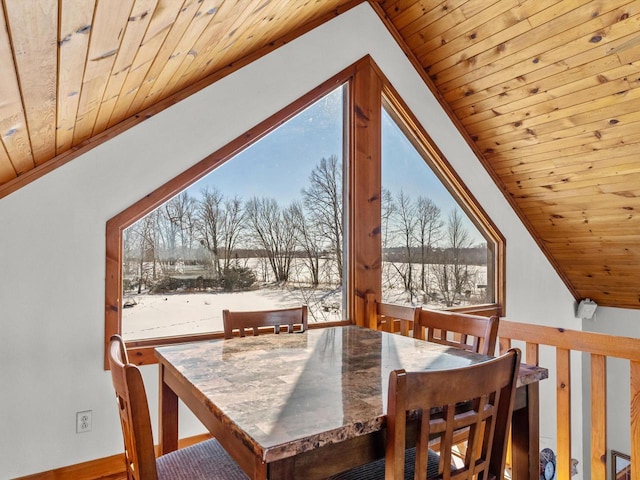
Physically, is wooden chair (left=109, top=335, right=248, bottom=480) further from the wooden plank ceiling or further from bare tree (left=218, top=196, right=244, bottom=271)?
bare tree (left=218, top=196, right=244, bottom=271)

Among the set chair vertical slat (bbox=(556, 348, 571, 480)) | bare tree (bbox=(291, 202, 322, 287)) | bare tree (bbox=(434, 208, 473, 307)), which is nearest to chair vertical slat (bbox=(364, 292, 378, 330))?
bare tree (bbox=(291, 202, 322, 287))

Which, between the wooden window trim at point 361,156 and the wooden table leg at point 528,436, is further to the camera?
the wooden window trim at point 361,156

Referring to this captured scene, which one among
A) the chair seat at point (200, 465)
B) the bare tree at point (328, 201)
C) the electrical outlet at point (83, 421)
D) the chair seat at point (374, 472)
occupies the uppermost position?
the bare tree at point (328, 201)

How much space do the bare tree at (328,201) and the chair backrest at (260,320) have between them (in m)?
0.98

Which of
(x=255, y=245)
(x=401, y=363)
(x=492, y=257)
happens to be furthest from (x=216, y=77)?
(x=492, y=257)

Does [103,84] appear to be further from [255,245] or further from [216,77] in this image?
[255,245]

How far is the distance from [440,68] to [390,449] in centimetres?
315

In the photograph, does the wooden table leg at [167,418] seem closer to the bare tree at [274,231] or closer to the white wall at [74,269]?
the white wall at [74,269]

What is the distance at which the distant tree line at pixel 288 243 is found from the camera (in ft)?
8.34

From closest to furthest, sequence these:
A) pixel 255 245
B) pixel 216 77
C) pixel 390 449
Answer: pixel 390 449 < pixel 216 77 < pixel 255 245

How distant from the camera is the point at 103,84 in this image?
1567mm

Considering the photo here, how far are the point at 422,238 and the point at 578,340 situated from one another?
170 cm

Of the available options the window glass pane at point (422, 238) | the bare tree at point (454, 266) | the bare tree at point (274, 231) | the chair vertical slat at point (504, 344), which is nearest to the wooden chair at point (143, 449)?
the bare tree at point (274, 231)

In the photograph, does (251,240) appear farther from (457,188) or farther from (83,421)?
(457,188)
